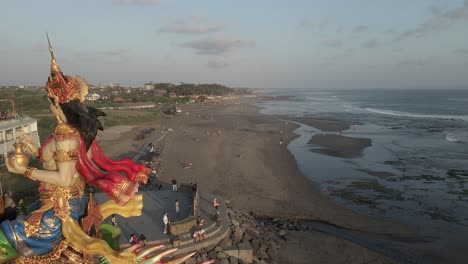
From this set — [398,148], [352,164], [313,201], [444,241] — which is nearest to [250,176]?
[313,201]

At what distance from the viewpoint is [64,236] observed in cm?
424

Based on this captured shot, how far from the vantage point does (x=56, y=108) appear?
4.12 meters

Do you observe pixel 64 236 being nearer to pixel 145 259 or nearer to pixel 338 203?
pixel 145 259

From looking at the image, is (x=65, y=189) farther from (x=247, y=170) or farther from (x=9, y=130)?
(x=9, y=130)

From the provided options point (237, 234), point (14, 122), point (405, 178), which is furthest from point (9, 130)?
point (405, 178)

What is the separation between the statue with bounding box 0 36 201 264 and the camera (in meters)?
4.02

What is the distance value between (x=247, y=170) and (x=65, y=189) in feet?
78.7

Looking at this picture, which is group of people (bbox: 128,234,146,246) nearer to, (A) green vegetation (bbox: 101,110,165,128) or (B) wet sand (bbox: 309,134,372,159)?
(B) wet sand (bbox: 309,134,372,159)

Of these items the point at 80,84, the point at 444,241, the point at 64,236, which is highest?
the point at 80,84

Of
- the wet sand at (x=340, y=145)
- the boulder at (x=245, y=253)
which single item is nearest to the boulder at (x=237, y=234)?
the boulder at (x=245, y=253)

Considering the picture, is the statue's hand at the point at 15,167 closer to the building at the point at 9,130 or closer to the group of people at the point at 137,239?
the group of people at the point at 137,239

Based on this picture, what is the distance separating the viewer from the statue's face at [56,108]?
4.09m

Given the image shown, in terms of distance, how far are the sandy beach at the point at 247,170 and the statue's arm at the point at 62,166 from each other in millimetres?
11795

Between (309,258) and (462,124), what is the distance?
55547 mm
